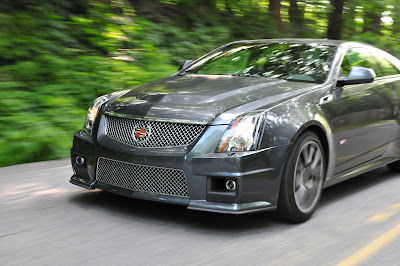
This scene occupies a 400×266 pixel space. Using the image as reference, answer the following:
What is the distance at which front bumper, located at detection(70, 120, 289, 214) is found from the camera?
4.10 meters

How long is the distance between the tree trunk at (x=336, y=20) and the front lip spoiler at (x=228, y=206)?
39.5ft

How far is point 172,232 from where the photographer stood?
13.6ft

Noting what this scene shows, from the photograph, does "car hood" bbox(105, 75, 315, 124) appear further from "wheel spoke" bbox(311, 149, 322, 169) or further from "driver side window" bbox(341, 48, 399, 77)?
"driver side window" bbox(341, 48, 399, 77)

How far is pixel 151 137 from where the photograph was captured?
4340 mm

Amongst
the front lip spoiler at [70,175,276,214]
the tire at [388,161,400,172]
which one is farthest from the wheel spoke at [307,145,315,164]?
the tire at [388,161,400,172]

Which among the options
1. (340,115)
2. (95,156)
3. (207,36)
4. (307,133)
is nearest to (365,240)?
(307,133)

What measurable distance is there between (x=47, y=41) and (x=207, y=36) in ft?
14.8

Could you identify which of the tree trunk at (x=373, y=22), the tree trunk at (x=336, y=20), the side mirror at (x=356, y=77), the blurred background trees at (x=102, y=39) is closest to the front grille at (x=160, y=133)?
the side mirror at (x=356, y=77)

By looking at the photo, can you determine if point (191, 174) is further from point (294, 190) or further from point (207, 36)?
point (207, 36)

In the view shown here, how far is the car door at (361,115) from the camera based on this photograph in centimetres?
501

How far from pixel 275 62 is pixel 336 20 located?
1066cm

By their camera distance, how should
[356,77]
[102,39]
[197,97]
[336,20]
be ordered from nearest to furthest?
[197,97] → [356,77] → [102,39] → [336,20]

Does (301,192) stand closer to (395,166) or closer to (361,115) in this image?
(361,115)

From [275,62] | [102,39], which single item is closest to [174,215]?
[275,62]
